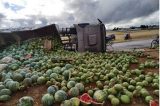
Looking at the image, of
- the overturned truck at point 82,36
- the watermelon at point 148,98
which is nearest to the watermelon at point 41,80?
the watermelon at point 148,98

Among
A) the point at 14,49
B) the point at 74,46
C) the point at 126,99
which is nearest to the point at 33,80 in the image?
the point at 126,99

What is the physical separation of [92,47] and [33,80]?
8.57 m

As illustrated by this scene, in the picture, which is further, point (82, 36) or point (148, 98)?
point (82, 36)

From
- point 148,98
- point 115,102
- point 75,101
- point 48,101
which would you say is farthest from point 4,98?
point 148,98

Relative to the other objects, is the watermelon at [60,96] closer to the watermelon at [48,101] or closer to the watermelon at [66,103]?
the watermelon at [48,101]

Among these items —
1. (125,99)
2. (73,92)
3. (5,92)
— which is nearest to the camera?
(125,99)

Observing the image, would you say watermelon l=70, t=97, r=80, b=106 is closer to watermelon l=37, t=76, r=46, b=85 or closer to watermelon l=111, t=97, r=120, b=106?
watermelon l=111, t=97, r=120, b=106

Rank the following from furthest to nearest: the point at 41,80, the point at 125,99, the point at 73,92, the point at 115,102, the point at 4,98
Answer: the point at 41,80, the point at 4,98, the point at 73,92, the point at 125,99, the point at 115,102

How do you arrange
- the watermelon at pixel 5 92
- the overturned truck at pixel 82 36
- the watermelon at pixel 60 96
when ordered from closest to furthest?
the watermelon at pixel 60 96 → the watermelon at pixel 5 92 → the overturned truck at pixel 82 36

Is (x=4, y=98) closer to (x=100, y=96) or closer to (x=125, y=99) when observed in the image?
(x=100, y=96)

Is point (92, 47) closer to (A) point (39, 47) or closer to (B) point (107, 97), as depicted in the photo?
(A) point (39, 47)

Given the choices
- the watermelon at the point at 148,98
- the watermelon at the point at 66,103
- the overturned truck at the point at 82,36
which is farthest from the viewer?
the overturned truck at the point at 82,36

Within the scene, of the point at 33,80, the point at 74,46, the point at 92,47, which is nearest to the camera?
the point at 33,80

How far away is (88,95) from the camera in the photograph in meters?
4.62
